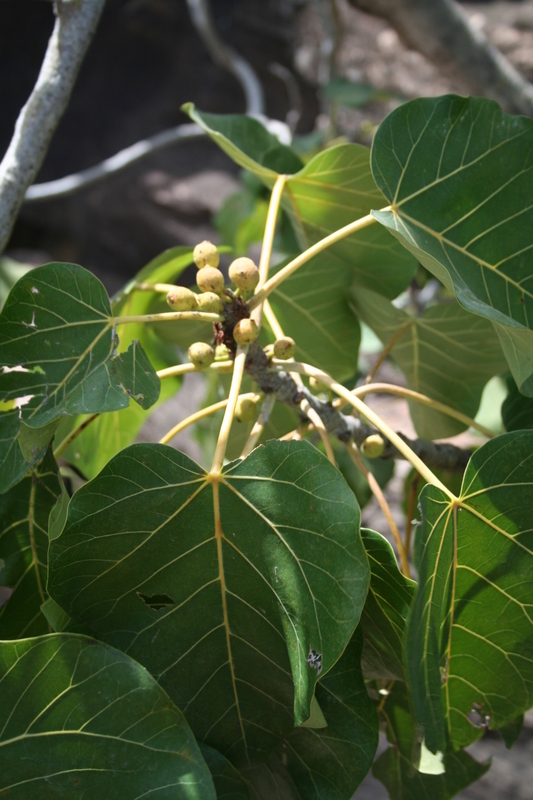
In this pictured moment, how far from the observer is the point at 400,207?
2.10ft

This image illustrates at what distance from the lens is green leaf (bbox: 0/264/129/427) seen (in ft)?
1.92

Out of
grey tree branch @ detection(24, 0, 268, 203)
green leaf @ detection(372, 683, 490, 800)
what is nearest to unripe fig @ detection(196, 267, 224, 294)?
green leaf @ detection(372, 683, 490, 800)

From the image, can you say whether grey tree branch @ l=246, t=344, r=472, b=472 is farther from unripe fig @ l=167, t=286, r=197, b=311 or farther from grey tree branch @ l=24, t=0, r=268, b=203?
grey tree branch @ l=24, t=0, r=268, b=203

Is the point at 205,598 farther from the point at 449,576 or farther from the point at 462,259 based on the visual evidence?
the point at 462,259

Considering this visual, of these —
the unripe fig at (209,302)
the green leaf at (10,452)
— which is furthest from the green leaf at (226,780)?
the unripe fig at (209,302)

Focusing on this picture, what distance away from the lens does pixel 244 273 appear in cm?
62

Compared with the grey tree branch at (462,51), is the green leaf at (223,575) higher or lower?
lower

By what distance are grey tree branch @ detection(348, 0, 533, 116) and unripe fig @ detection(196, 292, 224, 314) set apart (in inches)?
42.7

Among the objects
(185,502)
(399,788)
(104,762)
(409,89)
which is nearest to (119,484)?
(185,502)

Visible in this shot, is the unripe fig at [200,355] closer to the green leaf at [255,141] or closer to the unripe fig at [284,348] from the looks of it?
the unripe fig at [284,348]

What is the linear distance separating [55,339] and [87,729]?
1.16 ft

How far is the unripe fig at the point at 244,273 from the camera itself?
616 millimetres

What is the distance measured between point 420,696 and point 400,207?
465 mm

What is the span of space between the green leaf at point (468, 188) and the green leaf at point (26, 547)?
1.52 ft
